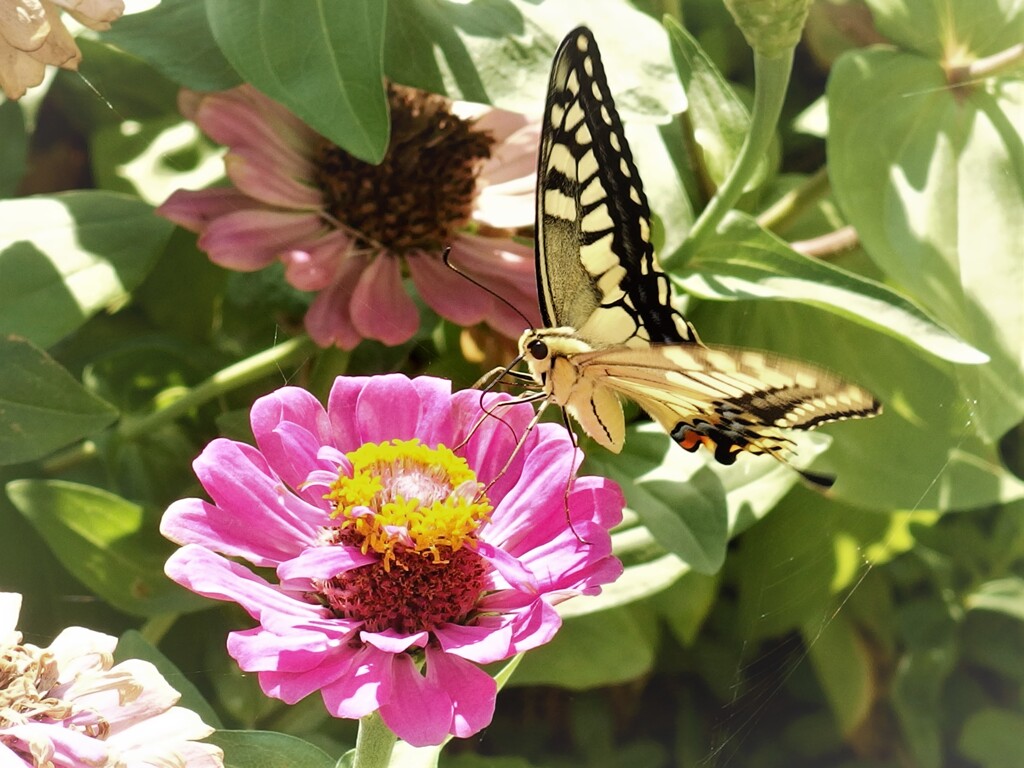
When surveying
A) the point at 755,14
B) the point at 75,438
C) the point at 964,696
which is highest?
the point at 755,14

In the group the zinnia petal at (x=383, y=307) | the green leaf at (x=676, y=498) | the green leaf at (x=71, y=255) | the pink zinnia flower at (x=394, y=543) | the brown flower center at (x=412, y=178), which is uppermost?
the brown flower center at (x=412, y=178)

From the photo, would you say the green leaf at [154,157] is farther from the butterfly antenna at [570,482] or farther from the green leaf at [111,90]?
the butterfly antenna at [570,482]

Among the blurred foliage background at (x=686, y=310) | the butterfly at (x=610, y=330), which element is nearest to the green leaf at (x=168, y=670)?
the blurred foliage background at (x=686, y=310)

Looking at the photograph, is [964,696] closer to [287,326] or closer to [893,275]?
[893,275]

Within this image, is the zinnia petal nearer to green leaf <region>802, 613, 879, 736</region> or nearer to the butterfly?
the butterfly

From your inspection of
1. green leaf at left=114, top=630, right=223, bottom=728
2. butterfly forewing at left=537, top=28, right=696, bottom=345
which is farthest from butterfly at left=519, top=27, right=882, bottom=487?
green leaf at left=114, top=630, right=223, bottom=728

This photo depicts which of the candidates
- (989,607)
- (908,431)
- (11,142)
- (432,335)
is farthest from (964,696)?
(11,142)
